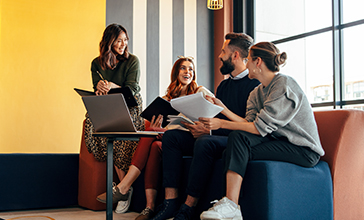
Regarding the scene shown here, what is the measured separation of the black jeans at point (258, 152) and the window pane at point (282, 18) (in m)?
3.01

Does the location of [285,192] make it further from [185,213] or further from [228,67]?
[228,67]

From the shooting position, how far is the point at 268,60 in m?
2.02

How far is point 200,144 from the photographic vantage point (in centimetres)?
203

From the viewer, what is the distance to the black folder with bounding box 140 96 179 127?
2.13 metres

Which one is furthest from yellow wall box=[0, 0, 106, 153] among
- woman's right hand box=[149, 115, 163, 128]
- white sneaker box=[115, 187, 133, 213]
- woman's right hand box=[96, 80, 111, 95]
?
woman's right hand box=[149, 115, 163, 128]

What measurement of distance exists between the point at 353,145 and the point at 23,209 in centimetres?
241

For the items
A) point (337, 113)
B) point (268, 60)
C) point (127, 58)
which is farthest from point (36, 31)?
point (337, 113)

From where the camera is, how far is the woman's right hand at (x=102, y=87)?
265 cm

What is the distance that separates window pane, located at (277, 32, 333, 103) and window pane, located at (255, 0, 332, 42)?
23 centimetres

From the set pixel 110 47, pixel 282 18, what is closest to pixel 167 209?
pixel 110 47

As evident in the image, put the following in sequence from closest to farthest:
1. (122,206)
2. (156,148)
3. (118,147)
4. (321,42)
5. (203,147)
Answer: (203,147), (156,148), (122,206), (118,147), (321,42)

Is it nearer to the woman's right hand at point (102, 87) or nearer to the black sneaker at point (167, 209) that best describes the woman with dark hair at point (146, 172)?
the black sneaker at point (167, 209)

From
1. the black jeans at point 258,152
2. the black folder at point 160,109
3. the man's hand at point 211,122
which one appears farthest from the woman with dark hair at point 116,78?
the black jeans at point 258,152

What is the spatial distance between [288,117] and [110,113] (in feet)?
2.97
